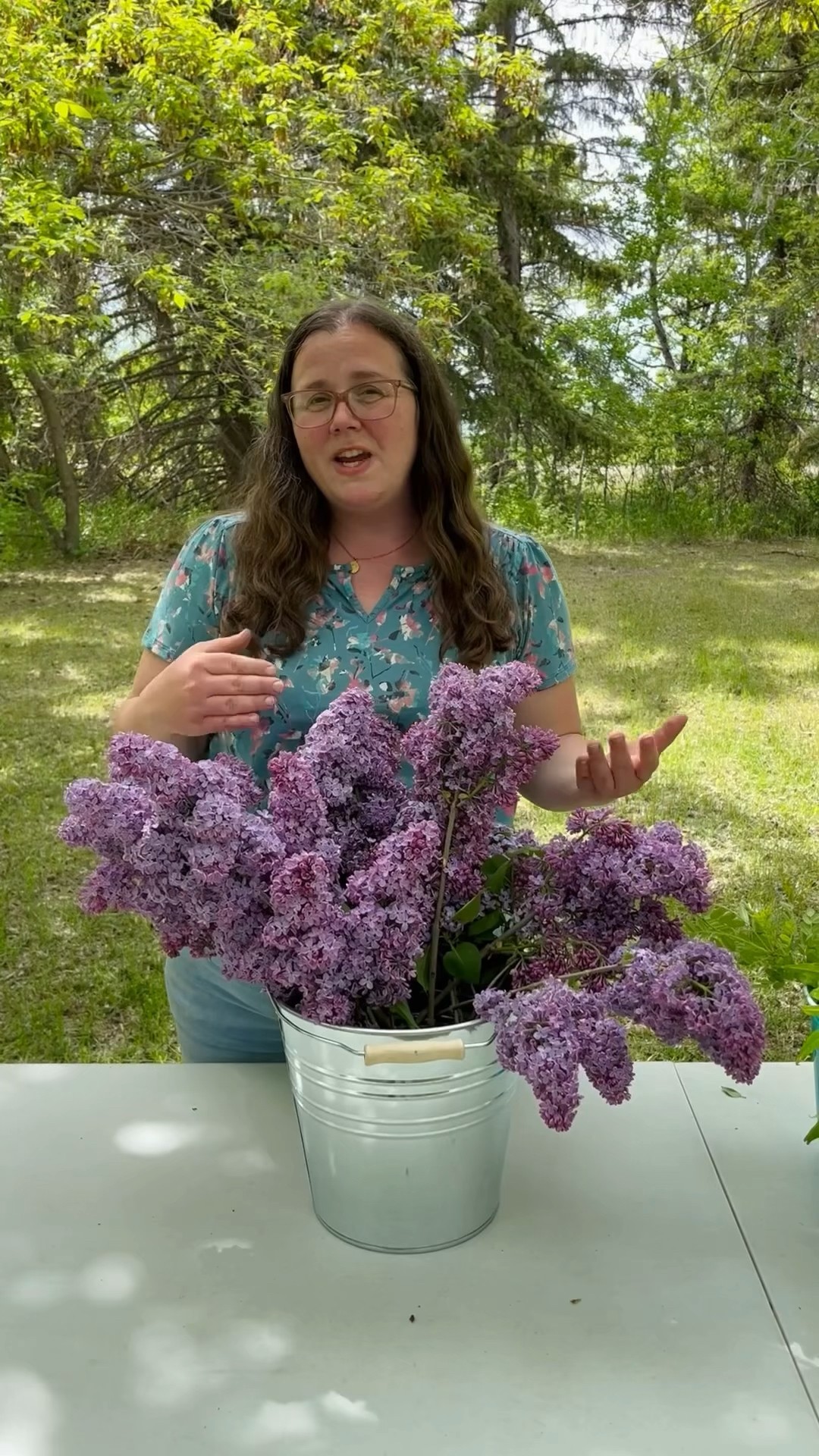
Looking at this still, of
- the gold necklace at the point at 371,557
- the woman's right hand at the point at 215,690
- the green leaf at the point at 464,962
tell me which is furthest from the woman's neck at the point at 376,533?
the green leaf at the point at 464,962

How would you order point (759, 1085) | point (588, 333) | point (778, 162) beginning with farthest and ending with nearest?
point (588, 333) < point (778, 162) < point (759, 1085)

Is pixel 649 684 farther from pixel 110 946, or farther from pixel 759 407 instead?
pixel 759 407

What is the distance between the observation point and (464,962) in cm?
79

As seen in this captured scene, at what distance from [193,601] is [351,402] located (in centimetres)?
32

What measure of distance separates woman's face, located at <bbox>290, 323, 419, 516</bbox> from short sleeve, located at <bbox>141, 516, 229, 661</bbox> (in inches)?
7.5

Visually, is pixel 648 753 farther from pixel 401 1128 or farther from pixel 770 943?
pixel 401 1128

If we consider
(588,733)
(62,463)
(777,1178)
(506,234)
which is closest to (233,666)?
(777,1178)

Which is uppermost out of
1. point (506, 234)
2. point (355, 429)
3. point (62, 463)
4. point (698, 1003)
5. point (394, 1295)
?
point (506, 234)

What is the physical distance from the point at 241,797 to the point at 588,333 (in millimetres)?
12870

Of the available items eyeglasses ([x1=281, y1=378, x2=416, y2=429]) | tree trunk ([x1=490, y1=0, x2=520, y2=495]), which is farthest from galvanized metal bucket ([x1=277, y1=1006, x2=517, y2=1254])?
tree trunk ([x1=490, y1=0, x2=520, y2=495])

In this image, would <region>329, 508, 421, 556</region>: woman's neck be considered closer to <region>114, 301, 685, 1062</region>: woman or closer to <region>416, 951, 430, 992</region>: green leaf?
<region>114, 301, 685, 1062</region>: woman

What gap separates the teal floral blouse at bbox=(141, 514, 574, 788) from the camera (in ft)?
4.36

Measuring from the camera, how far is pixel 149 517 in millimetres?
9812

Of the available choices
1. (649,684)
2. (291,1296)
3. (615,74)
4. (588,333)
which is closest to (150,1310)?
(291,1296)
